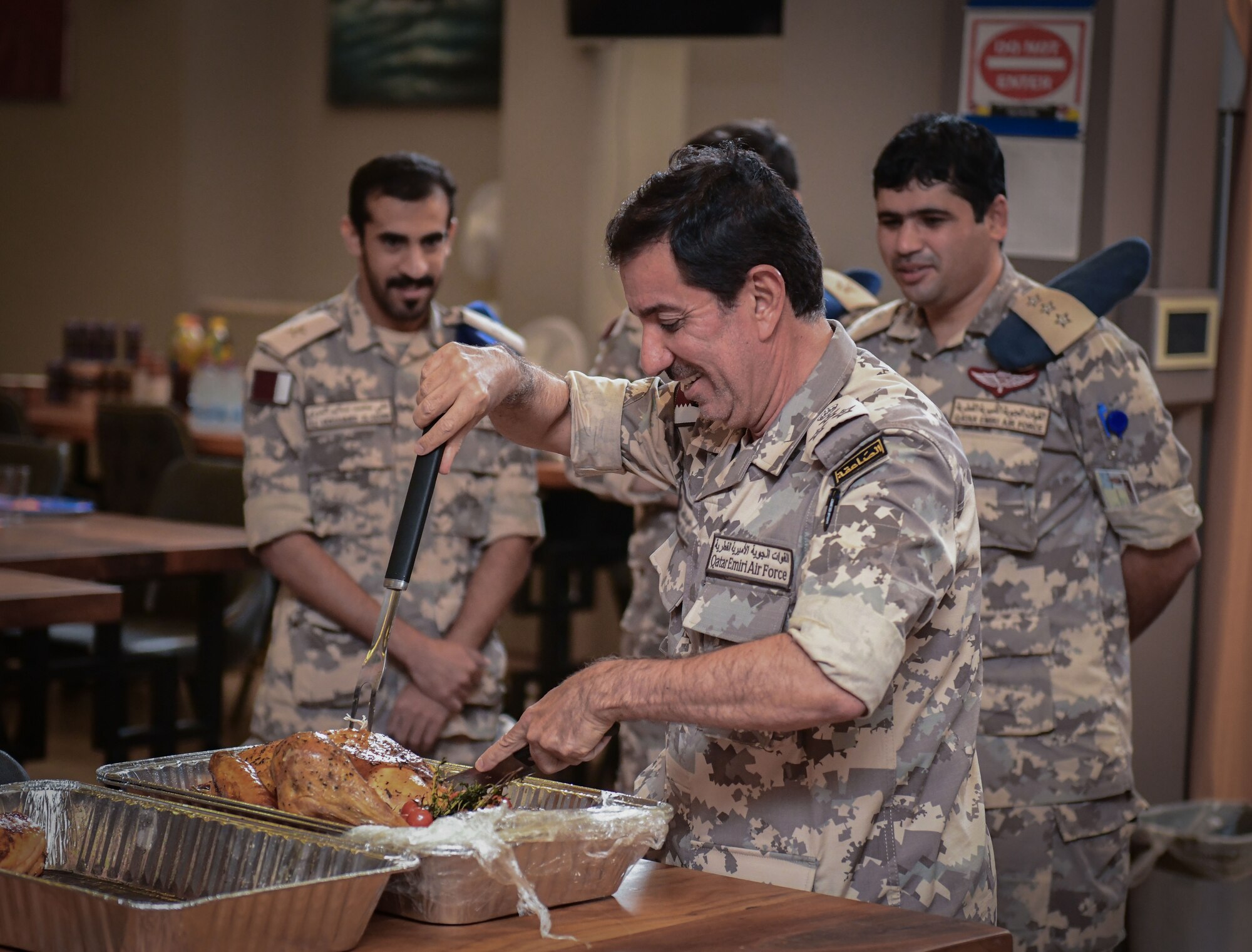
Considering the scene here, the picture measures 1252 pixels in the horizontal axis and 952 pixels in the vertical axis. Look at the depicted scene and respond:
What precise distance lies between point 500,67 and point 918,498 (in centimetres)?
695

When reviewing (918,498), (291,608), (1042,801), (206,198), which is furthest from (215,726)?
(206,198)

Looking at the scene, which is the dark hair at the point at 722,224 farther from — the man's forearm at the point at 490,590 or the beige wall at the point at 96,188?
the beige wall at the point at 96,188

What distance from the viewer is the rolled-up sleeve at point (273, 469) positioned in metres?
2.78

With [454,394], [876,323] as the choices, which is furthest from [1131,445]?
[454,394]

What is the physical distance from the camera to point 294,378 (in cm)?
286

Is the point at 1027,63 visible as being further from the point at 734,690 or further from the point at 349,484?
the point at 734,690

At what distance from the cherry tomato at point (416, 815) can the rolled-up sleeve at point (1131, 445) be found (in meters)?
1.41

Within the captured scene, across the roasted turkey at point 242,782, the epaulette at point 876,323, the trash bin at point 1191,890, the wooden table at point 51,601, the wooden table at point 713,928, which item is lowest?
the trash bin at point 1191,890

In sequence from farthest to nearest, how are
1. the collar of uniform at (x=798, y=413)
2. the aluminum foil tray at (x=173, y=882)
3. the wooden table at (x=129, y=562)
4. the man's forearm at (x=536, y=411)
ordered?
1. the wooden table at (x=129, y=562)
2. the man's forearm at (x=536, y=411)
3. the collar of uniform at (x=798, y=413)
4. the aluminum foil tray at (x=173, y=882)

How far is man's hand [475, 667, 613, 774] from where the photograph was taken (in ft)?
4.93

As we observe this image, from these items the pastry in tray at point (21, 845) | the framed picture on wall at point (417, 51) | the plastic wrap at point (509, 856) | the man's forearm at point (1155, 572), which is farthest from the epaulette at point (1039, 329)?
the framed picture on wall at point (417, 51)

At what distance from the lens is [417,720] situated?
2.78 m

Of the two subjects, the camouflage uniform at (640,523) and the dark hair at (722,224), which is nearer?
the dark hair at (722,224)

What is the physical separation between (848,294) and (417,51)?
18.5 ft
